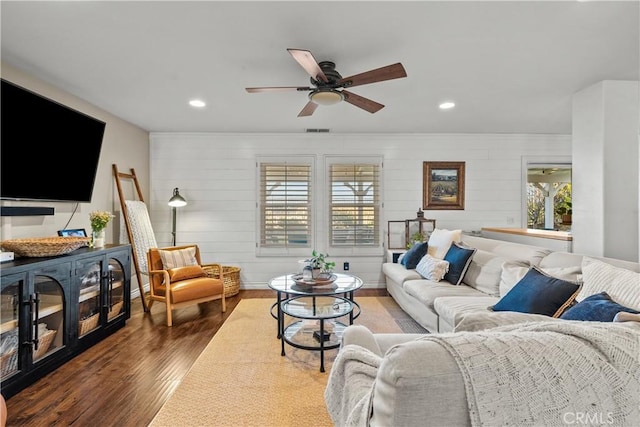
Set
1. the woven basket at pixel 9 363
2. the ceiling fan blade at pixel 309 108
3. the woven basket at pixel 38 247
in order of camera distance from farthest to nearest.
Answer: the ceiling fan blade at pixel 309 108 → the woven basket at pixel 38 247 → the woven basket at pixel 9 363

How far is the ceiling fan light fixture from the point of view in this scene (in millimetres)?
2566

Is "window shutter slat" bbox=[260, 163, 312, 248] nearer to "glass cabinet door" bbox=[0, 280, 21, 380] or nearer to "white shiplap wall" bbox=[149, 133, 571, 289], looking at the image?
"white shiplap wall" bbox=[149, 133, 571, 289]

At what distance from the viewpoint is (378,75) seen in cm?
228

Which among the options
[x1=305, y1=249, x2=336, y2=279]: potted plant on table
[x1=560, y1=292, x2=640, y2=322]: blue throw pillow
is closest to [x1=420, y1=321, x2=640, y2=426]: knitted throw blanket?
[x1=560, y1=292, x2=640, y2=322]: blue throw pillow

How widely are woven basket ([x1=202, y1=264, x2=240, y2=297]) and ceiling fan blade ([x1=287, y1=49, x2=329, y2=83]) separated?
10.0 feet

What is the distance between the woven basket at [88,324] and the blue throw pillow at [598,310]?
12.1 ft

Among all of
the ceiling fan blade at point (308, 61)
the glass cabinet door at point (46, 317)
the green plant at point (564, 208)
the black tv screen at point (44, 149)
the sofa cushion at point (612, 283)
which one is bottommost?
the glass cabinet door at point (46, 317)

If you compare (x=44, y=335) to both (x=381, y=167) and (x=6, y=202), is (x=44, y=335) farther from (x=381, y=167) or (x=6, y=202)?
(x=381, y=167)

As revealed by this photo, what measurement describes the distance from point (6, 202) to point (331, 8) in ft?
10.2

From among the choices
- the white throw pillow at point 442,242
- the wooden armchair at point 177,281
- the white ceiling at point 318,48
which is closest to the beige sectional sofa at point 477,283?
the white throw pillow at point 442,242

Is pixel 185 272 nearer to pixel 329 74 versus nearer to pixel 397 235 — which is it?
pixel 329 74

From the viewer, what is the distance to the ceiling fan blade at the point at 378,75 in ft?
7.08

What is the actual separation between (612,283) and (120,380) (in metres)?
3.36

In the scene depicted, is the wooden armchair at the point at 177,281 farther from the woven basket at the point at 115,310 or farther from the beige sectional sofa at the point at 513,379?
the beige sectional sofa at the point at 513,379
